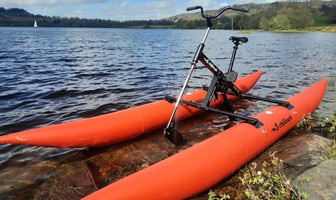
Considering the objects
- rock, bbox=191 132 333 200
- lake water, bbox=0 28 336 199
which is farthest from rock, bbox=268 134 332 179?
lake water, bbox=0 28 336 199

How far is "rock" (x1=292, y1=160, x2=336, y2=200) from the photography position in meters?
3.64

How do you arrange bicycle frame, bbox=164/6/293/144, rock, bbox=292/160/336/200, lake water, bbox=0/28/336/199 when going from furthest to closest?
lake water, bbox=0/28/336/199 < bicycle frame, bbox=164/6/293/144 < rock, bbox=292/160/336/200

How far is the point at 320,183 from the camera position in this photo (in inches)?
154

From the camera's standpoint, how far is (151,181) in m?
4.34

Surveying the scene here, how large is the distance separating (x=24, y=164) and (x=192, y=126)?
464 centimetres

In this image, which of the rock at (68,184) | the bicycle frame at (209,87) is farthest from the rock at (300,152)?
the rock at (68,184)

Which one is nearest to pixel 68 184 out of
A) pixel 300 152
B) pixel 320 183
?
pixel 320 183

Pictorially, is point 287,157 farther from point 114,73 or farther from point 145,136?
point 114,73

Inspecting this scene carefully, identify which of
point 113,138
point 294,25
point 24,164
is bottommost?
point 24,164

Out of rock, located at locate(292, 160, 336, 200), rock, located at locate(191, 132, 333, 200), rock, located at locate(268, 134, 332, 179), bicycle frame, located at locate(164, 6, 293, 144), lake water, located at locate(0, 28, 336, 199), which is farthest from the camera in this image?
lake water, located at locate(0, 28, 336, 199)

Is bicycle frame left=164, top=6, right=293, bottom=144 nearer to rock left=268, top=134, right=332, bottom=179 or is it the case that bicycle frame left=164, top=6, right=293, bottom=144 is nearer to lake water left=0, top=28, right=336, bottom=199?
rock left=268, top=134, right=332, bottom=179

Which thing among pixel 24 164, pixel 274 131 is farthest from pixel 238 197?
pixel 24 164

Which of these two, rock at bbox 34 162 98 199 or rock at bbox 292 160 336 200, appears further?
rock at bbox 34 162 98 199

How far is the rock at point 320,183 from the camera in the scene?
3645mm
